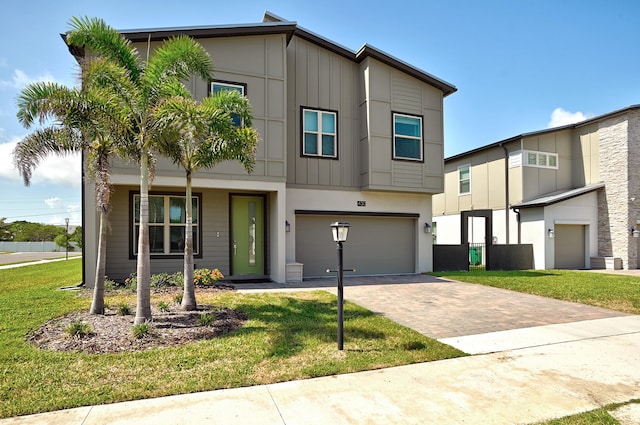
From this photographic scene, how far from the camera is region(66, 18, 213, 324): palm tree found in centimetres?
570

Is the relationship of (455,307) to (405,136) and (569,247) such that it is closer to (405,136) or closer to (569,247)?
(405,136)

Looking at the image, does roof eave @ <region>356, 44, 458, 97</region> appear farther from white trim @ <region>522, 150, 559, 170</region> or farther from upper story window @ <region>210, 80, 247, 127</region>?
white trim @ <region>522, 150, 559, 170</region>

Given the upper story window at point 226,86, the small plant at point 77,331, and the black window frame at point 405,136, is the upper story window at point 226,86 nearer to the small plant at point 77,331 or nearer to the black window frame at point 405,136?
the black window frame at point 405,136

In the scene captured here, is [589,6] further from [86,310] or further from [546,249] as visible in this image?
[86,310]

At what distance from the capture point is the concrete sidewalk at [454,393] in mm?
3199

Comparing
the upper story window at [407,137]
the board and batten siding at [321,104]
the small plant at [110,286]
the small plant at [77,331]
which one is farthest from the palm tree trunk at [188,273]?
the upper story window at [407,137]

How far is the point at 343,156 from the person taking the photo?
1240 cm

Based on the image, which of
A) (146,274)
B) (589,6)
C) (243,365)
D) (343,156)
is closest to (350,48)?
(343,156)

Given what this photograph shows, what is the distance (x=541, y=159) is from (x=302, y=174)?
1228 centimetres

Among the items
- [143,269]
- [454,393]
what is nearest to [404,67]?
[143,269]

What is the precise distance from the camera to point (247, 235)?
1169 centimetres

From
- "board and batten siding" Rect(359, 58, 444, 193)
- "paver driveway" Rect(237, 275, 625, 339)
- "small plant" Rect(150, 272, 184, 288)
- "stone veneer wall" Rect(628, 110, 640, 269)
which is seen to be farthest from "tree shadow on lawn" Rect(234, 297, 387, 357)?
"stone veneer wall" Rect(628, 110, 640, 269)

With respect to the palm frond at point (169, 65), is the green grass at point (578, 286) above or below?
below

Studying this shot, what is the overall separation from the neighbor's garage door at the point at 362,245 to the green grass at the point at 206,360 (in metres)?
5.50
